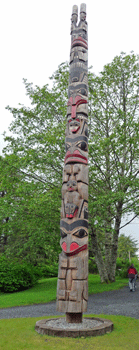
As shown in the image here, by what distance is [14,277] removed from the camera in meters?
16.9

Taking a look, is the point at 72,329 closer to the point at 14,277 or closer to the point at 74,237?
the point at 74,237

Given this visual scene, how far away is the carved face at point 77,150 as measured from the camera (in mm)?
7559

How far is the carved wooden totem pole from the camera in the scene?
649 cm

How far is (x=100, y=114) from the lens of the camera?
17969 millimetres

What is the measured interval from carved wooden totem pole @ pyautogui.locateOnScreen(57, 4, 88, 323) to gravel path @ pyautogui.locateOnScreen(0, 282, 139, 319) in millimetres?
3512

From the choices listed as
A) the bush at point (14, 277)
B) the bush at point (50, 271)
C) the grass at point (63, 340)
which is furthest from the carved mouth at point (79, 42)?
the bush at point (50, 271)

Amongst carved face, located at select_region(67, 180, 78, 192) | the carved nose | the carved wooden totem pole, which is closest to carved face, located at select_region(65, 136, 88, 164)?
the carved wooden totem pole

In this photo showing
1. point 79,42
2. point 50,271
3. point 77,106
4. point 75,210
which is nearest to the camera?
point 75,210

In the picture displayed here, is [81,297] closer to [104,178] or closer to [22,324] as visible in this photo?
[22,324]

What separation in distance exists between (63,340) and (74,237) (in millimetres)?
2117

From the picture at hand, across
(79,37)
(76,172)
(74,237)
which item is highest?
(79,37)

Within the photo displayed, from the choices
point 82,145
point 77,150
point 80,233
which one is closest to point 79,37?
point 82,145

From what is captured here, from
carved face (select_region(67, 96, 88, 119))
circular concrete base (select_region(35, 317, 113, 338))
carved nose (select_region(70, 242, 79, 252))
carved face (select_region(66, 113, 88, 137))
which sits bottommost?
circular concrete base (select_region(35, 317, 113, 338))

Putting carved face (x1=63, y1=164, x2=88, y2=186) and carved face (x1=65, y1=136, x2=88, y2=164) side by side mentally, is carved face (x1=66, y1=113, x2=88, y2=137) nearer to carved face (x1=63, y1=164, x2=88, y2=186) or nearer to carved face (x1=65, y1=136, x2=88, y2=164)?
carved face (x1=65, y1=136, x2=88, y2=164)
